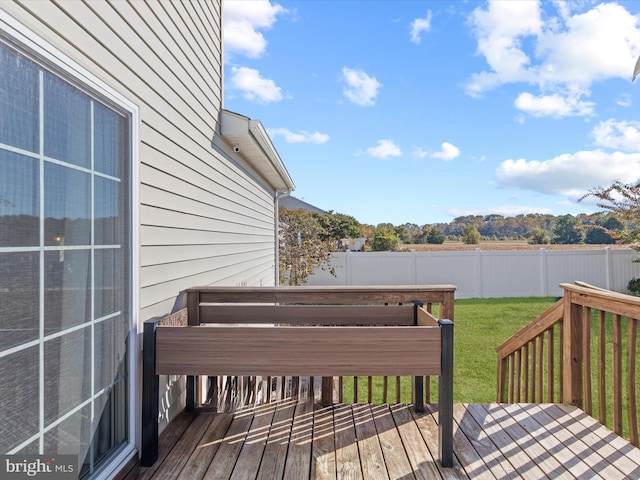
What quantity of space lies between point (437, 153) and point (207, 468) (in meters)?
23.5

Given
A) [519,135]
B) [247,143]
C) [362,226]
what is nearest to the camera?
[247,143]

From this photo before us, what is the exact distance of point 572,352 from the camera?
9.39 feet

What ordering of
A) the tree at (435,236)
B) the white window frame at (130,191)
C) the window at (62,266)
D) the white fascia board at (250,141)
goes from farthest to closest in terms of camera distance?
the tree at (435,236)
the white fascia board at (250,141)
the white window frame at (130,191)
the window at (62,266)

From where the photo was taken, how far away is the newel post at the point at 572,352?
112 inches

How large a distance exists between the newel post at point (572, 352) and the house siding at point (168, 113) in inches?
114

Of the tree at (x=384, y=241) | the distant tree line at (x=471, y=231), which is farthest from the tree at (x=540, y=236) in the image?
the tree at (x=384, y=241)

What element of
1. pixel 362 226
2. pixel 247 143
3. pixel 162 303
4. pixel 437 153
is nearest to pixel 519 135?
pixel 437 153

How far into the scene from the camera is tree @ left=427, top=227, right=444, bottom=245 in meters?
24.3

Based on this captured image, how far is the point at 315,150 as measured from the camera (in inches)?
699

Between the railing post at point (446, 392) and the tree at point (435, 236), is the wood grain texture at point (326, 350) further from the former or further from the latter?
the tree at point (435, 236)

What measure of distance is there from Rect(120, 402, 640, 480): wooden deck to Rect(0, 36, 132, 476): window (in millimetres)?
511

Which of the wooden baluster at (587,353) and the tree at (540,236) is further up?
the tree at (540,236)

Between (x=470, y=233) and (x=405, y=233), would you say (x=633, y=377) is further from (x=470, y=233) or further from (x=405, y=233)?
(x=405, y=233)

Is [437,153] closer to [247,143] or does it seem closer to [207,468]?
[247,143]
